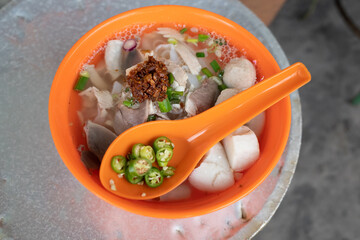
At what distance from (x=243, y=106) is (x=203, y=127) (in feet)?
0.37

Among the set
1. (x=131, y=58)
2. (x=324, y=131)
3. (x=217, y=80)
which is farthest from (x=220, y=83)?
(x=324, y=131)

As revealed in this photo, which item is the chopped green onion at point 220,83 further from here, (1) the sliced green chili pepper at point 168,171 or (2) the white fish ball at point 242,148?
(1) the sliced green chili pepper at point 168,171

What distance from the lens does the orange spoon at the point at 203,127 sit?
0.78m

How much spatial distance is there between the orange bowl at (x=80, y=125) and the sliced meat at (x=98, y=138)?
32mm

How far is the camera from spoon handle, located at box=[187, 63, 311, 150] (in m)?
0.81

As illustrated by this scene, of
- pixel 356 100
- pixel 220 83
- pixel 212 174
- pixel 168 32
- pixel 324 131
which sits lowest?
pixel 324 131

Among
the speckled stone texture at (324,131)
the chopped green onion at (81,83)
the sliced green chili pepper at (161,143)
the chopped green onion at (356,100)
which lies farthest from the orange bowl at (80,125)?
the chopped green onion at (356,100)

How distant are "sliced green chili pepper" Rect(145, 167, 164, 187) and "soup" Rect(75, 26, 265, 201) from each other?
0.05 m

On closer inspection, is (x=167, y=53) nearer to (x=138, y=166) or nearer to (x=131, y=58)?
(x=131, y=58)

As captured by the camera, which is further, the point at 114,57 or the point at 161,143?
the point at 114,57

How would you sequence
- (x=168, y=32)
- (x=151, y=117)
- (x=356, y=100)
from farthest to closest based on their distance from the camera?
(x=356, y=100)
(x=168, y=32)
(x=151, y=117)

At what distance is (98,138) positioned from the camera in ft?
2.71

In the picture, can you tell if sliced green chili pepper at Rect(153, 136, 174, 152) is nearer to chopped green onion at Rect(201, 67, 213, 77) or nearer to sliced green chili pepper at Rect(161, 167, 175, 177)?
sliced green chili pepper at Rect(161, 167, 175, 177)

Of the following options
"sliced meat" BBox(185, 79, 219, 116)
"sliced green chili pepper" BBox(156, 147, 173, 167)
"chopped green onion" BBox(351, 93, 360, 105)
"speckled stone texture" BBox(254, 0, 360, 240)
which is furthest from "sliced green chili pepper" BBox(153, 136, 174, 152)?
"chopped green onion" BBox(351, 93, 360, 105)
